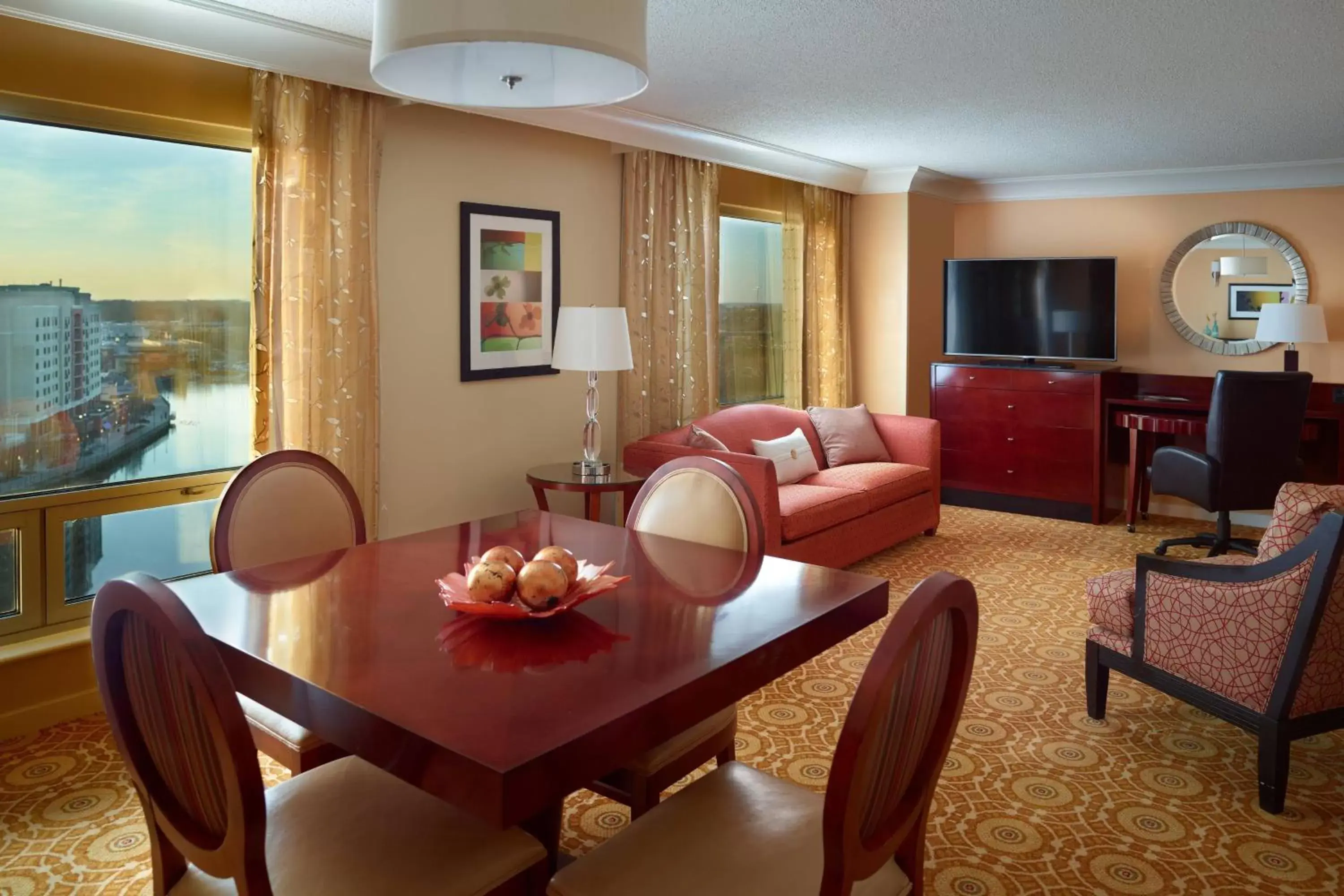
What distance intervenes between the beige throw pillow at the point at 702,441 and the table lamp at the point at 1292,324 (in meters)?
3.60

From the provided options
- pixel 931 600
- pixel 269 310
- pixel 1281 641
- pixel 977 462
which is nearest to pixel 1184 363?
pixel 977 462

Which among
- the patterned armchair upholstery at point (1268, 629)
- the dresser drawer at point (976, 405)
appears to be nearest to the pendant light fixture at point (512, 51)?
the patterned armchair upholstery at point (1268, 629)

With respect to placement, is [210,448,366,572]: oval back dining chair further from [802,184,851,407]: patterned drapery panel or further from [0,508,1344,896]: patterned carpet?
[802,184,851,407]: patterned drapery panel

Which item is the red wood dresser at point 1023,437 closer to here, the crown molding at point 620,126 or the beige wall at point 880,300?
the beige wall at point 880,300

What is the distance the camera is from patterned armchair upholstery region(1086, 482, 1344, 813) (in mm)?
2711

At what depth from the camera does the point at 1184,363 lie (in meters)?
6.86

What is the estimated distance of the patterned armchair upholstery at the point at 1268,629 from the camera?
2711 millimetres

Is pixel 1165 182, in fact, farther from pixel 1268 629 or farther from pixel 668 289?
pixel 1268 629

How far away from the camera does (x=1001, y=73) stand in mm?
4109

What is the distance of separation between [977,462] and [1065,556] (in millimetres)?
1398

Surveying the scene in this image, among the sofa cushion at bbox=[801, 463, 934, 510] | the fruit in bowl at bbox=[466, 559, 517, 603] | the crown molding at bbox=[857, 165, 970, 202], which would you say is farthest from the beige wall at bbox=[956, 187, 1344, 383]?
the fruit in bowl at bbox=[466, 559, 517, 603]

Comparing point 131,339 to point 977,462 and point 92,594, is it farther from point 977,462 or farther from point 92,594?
point 977,462

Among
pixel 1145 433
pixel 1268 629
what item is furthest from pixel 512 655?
pixel 1145 433

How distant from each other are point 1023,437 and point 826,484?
6.68 ft
